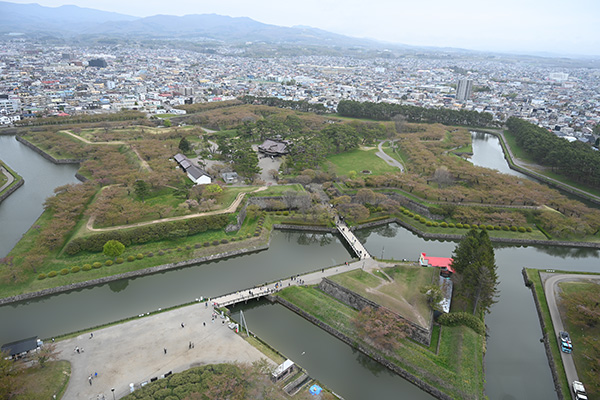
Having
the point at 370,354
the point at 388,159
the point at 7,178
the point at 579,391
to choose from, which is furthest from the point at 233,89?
the point at 579,391

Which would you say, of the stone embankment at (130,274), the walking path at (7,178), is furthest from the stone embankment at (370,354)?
the walking path at (7,178)

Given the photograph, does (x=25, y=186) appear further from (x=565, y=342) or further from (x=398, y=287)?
(x=565, y=342)

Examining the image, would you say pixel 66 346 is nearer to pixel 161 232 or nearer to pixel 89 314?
pixel 89 314

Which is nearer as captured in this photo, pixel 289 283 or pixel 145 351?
pixel 145 351

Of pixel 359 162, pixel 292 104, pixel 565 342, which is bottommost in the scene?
pixel 565 342

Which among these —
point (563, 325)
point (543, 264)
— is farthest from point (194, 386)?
point (543, 264)

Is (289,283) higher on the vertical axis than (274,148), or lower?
lower

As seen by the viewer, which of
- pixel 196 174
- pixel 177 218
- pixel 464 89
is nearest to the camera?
pixel 177 218

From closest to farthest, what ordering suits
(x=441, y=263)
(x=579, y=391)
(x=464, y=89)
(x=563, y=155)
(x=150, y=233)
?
1. (x=579, y=391)
2. (x=441, y=263)
3. (x=150, y=233)
4. (x=563, y=155)
5. (x=464, y=89)
